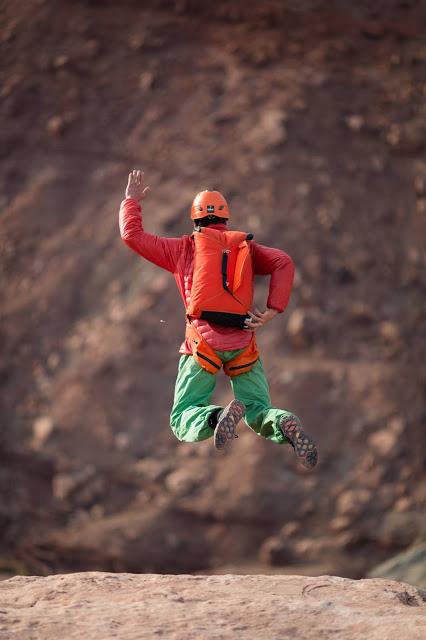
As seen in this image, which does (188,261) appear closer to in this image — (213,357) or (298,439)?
(213,357)

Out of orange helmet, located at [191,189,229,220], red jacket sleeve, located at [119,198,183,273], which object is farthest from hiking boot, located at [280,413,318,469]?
orange helmet, located at [191,189,229,220]

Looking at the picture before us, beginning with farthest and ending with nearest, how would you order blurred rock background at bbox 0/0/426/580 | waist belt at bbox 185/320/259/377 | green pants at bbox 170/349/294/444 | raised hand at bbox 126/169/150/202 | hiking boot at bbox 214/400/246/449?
blurred rock background at bbox 0/0/426/580 < raised hand at bbox 126/169/150/202 < waist belt at bbox 185/320/259/377 < green pants at bbox 170/349/294/444 < hiking boot at bbox 214/400/246/449

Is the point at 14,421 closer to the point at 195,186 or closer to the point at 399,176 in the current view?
the point at 195,186

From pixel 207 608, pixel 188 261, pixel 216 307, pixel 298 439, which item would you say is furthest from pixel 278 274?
pixel 207 608

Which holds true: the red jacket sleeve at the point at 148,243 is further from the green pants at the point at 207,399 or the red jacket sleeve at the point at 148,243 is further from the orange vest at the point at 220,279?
the green pants at the point at 207,399

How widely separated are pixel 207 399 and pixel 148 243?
3.51 feet

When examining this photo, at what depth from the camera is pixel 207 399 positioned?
6105 millimetres

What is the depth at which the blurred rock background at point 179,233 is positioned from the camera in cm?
1488

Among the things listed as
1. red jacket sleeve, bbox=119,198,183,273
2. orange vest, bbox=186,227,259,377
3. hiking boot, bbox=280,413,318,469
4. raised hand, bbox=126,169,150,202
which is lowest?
hiking boot, bbox=280,413,318,469

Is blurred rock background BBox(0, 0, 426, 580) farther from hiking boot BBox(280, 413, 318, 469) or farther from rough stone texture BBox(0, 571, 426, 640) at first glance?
hiking boot BBox(280, 413, 318, 469)

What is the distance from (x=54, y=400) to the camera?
50.6ft

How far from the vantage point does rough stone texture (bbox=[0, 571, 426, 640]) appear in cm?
615

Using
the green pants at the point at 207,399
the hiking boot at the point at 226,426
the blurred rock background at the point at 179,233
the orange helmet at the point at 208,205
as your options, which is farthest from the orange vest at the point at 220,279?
the blurred rock background at the point at 179,233

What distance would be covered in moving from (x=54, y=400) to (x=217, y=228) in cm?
995
